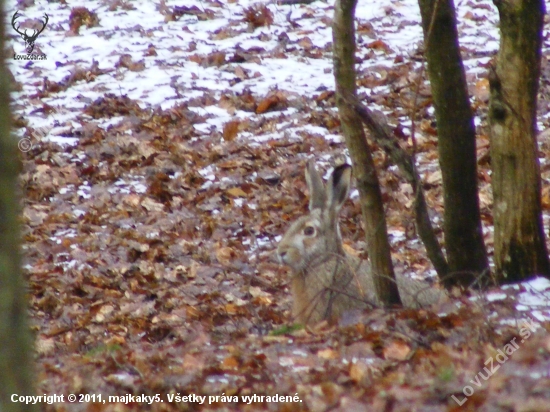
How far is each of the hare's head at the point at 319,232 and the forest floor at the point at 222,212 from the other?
39 cm

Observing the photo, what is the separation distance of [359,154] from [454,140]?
0.85 metres

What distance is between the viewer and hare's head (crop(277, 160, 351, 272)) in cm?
682

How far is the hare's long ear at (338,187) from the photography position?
6.82m

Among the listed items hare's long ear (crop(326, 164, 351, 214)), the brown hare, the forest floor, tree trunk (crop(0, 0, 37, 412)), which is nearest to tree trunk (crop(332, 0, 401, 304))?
the forest floor

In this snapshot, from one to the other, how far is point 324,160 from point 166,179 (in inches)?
78.2

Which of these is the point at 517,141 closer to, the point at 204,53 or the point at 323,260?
the point at 323,260

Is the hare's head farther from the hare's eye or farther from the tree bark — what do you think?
the tree bark

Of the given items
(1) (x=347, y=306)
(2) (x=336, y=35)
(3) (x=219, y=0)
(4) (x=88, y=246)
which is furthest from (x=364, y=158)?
(3) (x=219, y=0)

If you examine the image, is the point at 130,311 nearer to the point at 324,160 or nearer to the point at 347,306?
the point at 347,306

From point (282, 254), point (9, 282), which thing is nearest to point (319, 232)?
point (282, 254)

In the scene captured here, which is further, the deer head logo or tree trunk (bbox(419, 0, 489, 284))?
the deer head logo

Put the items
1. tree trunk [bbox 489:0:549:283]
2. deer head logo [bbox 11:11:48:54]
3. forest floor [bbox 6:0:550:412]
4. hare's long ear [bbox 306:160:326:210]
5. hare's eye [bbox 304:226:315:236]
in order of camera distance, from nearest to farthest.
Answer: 1. forest floor [bbox 6:0:550:412]
2. tree trunk [bbox 489:0:549:283]
3. hare's eye [bbox 304:226:315:236]
4. hare's long ear [bbox 306:160:326:210]
5. deer head logo [bbox 11:11:48:54]

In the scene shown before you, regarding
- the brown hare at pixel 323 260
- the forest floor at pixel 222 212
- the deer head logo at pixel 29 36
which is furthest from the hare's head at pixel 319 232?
the deer head logo at pixel 29 36

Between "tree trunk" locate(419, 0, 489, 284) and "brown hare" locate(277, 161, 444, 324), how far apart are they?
57 cm
